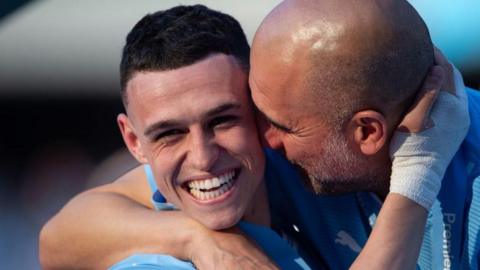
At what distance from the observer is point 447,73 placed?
2301 mm

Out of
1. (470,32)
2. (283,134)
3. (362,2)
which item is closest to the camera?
(362,2)

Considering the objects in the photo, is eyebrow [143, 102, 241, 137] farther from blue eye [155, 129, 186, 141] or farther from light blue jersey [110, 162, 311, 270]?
light blue jersey [110, 162, 311, 270]

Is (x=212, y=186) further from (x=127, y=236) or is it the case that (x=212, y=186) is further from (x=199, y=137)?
(x=127, y=236)

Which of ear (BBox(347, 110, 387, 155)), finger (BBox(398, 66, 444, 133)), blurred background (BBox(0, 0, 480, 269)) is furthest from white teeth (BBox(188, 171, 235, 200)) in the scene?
blurred background (BBox(0, 0, 480, 269))

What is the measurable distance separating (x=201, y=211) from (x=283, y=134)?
29cm

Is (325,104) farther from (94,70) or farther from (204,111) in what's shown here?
(94,70)

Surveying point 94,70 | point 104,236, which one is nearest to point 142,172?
point 104,236

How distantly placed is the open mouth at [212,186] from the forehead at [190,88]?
0.59 ft

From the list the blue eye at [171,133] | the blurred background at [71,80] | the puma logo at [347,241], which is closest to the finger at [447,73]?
the puma logo at [347,241]

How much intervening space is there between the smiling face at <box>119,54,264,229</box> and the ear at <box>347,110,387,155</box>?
254mm

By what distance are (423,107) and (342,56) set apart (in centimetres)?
24

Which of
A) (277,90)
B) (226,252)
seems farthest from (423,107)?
(226,252)

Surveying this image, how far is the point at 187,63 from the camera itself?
2.27 meters

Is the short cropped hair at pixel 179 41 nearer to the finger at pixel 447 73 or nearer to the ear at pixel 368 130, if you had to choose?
the ear at pixel 368 130
